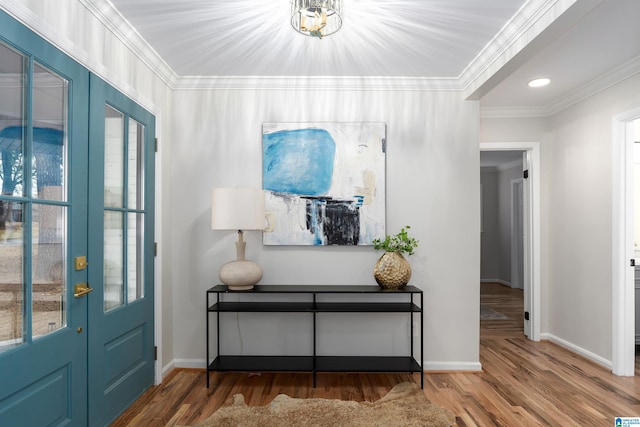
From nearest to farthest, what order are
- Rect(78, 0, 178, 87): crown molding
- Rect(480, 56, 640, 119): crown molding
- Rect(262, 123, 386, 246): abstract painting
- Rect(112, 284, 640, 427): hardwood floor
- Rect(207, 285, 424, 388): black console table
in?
Rect(78, 0, 178, 87): crown molding
Rect(112, 284, 640, 427): hardwood floor
Rect(207, 285, 424, 388): black console table
Rect(480, 56, 640, 119): crown molding
Rect(262, 123, 386, 246): abstract painting

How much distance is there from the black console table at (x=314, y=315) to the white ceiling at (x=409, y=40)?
1754mm

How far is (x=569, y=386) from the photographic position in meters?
3.19

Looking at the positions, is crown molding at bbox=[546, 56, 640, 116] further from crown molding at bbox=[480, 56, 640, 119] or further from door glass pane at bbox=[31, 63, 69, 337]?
door glass pane at bbox=[31, 63, 69, 337]

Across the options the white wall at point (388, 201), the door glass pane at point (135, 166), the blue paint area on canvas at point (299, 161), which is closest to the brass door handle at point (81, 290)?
the door glass pane at point (135, 166)

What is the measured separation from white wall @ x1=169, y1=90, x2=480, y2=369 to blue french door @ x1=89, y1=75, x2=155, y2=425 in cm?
44

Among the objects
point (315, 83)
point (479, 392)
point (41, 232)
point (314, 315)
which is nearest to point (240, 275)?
point (314, 315)

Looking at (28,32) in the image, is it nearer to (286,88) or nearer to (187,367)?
(286,88)

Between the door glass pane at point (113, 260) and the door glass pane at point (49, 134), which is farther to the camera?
the door glass pane at point (113, 260)

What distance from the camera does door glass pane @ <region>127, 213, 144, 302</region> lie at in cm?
280

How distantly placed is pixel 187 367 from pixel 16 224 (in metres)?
2.18

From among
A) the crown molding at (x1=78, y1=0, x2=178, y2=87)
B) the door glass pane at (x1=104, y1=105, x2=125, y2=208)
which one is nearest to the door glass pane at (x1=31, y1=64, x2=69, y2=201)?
the door glass pane at (x1=104, y1=105, x2=125, y2=208)

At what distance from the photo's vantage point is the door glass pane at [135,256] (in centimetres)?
280

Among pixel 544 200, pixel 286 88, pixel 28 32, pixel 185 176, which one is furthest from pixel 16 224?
pixel 544 200

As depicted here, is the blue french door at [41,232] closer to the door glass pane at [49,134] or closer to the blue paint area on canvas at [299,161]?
the door glass pane at [49,134]
